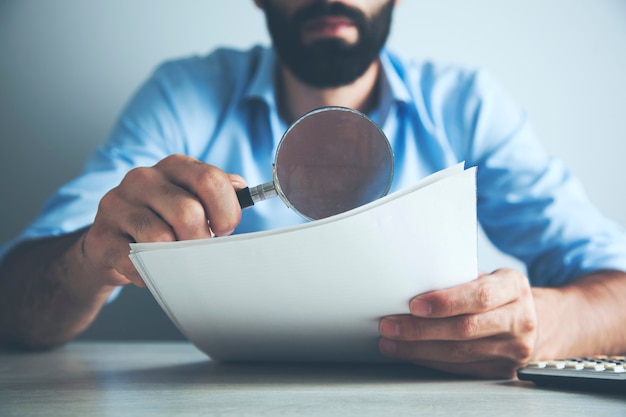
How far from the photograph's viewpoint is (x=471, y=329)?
891 mm

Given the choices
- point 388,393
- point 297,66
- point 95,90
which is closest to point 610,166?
point 297,66

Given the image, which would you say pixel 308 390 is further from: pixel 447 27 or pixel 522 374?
pixel 447 27

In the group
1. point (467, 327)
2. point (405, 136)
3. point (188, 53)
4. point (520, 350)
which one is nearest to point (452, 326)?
point (467, 327)

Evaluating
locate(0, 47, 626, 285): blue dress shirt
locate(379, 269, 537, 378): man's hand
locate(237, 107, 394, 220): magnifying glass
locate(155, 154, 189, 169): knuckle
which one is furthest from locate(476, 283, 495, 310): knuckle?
locate(0, 47, 626, 285): blue dress shirt

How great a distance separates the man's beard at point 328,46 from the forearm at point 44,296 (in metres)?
0.93

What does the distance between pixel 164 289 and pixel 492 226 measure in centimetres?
129

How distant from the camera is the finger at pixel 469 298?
33.3 inches

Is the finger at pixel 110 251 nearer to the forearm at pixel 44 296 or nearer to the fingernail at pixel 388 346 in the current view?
the forearm at pixel 44 296

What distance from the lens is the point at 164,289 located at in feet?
2.94

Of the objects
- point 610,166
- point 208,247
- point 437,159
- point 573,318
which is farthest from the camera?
point 610,166

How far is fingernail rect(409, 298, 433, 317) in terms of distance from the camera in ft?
2.77

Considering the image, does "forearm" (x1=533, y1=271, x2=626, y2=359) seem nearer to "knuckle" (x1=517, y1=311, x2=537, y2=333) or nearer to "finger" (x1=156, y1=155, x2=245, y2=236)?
"knuckle" (x1=517, y1=311, x2=537, y2=333)

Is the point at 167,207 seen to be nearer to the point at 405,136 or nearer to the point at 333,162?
the point at 333,162

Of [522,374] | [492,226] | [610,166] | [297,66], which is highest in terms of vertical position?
[297,66]
